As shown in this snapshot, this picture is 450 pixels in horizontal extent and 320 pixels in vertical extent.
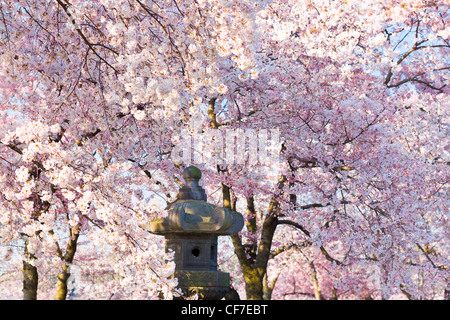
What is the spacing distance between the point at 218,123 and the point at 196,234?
14.6 ft

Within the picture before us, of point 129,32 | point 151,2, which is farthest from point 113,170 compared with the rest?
point 151,2

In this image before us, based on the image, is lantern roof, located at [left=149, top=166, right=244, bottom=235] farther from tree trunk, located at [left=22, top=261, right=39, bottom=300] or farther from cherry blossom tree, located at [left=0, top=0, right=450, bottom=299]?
tree trunk, located at [left=22, top=261, right=39, bottom=300]

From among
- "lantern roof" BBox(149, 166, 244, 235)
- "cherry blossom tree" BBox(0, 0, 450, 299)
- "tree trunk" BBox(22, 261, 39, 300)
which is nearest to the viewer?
"cherry blossom tree" BBox(0, 0, 450, 299)

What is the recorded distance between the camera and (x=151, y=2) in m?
5.56

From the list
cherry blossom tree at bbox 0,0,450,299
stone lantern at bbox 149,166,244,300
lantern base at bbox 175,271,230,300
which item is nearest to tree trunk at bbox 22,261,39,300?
cherry blossom tree at bbox 0,0,450,299

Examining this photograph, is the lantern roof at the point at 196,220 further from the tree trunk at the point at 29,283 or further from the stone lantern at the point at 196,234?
the tree trunk at the point at 29,283

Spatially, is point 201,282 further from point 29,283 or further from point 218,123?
point 218,123

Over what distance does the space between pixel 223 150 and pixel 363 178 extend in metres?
2.88

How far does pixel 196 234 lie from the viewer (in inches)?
305

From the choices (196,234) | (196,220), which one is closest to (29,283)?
(196,234)

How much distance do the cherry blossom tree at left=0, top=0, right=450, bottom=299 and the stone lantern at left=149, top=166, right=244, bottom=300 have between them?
3.18 feet

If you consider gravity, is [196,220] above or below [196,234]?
above

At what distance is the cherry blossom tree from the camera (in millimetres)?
4906
